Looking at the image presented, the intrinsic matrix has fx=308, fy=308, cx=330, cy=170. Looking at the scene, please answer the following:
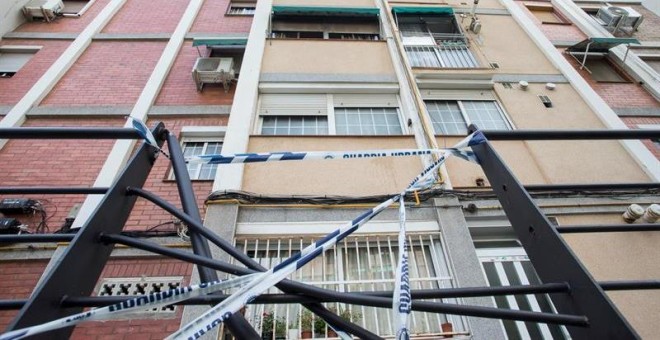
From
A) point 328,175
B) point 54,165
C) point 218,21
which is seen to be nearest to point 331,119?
point 328,175

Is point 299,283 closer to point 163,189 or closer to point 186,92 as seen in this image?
point 163,189

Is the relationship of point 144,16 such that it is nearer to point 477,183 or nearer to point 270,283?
point 477,183

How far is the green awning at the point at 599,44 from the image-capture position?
8.45 metres

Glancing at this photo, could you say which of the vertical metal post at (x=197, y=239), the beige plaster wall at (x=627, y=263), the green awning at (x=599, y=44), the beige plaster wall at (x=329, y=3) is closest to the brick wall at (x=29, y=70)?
the beige plaster wall at (x=329, y=3)

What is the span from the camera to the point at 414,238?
170 inches

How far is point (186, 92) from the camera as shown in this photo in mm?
7324

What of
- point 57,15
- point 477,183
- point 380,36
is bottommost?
point 477,183

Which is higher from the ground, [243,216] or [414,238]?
[243,216]

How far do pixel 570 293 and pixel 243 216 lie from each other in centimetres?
374

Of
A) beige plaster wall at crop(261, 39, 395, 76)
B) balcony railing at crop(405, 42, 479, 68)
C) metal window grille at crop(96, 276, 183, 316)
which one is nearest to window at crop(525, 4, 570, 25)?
balcony railing at crop(405, 42, 479, 68)

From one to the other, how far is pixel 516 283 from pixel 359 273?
2.26m

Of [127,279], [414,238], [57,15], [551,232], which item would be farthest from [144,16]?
[551,232]

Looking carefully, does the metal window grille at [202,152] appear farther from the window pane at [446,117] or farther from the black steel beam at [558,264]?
the black steel beam at [558,264]

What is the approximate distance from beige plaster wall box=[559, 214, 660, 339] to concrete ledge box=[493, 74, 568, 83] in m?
3.67
